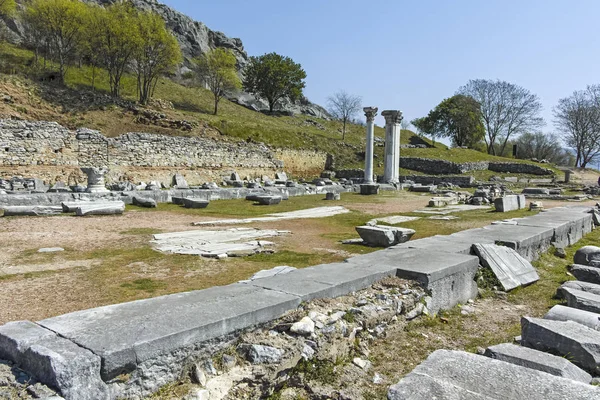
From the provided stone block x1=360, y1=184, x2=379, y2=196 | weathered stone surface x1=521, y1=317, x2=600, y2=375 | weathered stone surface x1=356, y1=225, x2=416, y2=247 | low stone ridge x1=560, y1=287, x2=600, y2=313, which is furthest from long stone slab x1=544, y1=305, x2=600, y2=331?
stone block x1=360, y1=184, x2=379, y2=196

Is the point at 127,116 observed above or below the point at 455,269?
above

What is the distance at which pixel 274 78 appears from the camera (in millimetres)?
65875

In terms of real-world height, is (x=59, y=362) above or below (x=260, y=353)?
above

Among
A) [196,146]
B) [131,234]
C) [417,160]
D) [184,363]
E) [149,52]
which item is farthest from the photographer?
[417,160]

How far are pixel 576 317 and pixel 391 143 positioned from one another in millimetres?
27828

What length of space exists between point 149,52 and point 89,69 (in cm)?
1184

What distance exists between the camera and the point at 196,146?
30625mm

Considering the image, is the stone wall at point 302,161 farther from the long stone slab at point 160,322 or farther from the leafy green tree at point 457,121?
the long stone slab at point 160,322

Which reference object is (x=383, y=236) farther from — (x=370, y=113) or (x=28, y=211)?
(x=370, y=113)

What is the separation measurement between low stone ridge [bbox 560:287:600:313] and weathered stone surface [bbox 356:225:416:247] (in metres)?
3.60

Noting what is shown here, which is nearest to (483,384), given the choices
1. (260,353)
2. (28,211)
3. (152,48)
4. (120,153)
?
(260,353)

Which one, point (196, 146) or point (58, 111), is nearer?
point (58, 111)

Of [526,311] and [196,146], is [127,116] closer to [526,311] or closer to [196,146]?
[196,146]

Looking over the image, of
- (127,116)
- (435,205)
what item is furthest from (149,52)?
(435,205)
